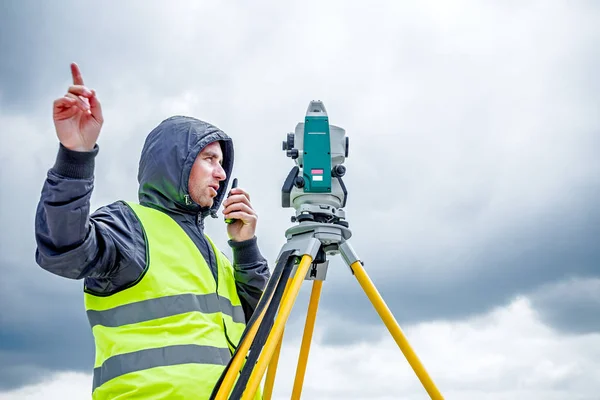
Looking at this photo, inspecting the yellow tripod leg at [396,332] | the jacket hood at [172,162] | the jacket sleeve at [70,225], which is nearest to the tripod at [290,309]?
the yellow tripod leg at [396,332]

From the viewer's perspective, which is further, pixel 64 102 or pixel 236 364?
pixel 236 364

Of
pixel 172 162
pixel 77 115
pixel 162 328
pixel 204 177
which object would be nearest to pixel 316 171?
pixel 204 177

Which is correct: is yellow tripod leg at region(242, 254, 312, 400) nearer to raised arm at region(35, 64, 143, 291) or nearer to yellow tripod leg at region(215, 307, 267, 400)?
yellow tripod leg at region(215, 307, 267, 400)

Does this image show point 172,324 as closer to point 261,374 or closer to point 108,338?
point 108,338

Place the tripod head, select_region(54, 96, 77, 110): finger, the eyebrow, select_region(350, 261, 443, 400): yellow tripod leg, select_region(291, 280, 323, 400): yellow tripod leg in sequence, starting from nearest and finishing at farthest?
select_region(54, 96, 77, 110): finger, select_region(350, 261, 443, 400): yellow tripod leg, the tripod head, select_region(291, 280, 323, 400): yellow tripod leg, the eyebrow

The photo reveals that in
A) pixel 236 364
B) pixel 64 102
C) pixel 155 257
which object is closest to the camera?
pixel 64 102

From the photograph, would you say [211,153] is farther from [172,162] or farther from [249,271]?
[249,271]

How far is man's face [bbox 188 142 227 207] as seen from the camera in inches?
136

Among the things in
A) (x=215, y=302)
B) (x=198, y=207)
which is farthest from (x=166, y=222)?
(x=215, y=302)

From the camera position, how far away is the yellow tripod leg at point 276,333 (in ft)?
8.51

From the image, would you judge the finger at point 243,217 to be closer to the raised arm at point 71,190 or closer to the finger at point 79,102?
the raised arm at point 71,190

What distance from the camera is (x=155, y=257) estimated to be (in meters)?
3.09

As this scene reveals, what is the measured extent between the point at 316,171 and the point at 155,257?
97 cm

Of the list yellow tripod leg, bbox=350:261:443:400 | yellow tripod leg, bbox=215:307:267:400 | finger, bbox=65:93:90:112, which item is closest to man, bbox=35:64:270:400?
finger, bbox=65:93:90:112
